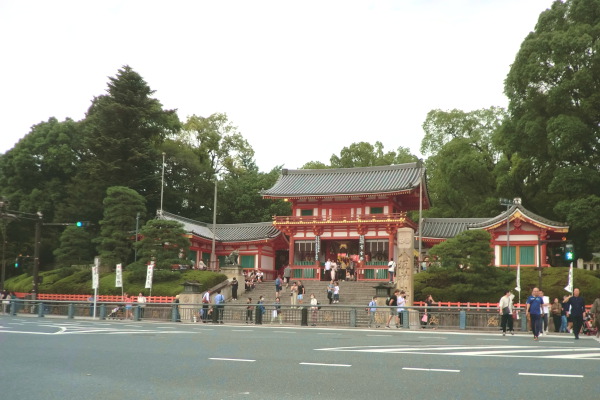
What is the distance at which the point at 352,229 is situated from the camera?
48469mm

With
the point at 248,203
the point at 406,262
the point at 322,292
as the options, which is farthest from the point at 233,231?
the point at 406,262

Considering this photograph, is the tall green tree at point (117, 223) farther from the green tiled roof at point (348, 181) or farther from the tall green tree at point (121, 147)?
the green tiled roof at point (348, 181)

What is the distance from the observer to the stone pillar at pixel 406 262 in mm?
30706

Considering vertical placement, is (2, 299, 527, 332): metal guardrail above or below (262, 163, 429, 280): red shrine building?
below

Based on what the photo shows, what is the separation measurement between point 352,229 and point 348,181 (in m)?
4.58

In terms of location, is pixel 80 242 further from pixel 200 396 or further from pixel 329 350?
pixel 200 396

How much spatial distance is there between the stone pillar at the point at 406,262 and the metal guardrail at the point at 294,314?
326 cm

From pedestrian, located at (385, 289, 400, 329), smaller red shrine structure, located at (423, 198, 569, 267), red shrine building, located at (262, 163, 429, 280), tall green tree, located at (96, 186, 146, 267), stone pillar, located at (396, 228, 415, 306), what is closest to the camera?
pedestrian, located at (385, 289, 400, 329)

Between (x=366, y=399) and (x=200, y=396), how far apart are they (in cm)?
193

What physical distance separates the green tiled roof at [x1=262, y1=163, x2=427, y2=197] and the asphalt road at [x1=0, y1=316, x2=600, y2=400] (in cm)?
3430

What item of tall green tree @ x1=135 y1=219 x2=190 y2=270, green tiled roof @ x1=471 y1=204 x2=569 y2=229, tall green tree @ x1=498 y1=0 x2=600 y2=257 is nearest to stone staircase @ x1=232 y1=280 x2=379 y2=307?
tall green tree @ x1=135 y1=219 x2=190 y2=270

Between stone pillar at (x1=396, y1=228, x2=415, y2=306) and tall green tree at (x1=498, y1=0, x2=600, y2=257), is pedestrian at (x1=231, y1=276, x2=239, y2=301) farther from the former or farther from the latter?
tall green tree at (x1=498, y1=0, x2=600, y2=257)

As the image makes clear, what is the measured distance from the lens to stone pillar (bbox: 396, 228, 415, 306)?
3071cm

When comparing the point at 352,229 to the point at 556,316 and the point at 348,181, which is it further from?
the point at 556,316
